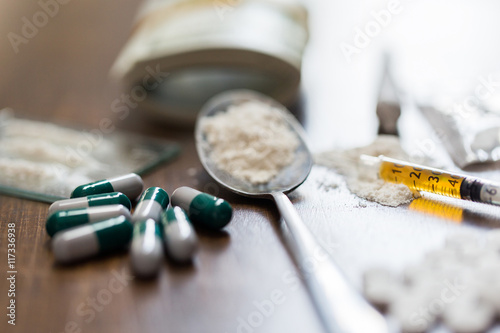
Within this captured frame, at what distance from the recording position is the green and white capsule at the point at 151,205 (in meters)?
0.71

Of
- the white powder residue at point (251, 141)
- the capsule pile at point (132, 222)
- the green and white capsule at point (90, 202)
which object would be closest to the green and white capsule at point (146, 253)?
the capsule pile at point (132, 222)

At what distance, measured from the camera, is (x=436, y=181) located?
782mm

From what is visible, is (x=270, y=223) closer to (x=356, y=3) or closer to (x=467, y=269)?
(x=467, y=269)

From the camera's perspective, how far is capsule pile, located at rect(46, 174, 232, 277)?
65 centimetres

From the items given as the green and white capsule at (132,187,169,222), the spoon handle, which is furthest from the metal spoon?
the green and white capsule at (132,187,169,222)

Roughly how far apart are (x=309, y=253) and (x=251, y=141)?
31cm

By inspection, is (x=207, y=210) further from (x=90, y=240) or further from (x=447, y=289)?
(x=447, y=289)

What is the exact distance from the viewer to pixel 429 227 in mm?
705

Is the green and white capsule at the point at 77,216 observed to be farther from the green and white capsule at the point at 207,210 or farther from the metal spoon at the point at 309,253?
the metal spoon at the point at 309,253

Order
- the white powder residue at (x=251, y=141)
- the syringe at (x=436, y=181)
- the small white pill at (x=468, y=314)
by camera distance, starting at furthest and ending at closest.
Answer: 1. the white powder residue at (x=251, y=141)
2. the syringe at (x=436, y=181)
3. the small white pill at (x=468, y=314)

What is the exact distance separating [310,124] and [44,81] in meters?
0.77

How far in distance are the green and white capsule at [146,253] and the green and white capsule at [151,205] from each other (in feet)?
0.15

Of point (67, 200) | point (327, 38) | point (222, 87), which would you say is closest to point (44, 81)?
point (222, 87)

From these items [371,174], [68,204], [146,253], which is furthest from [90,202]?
[371,174]
